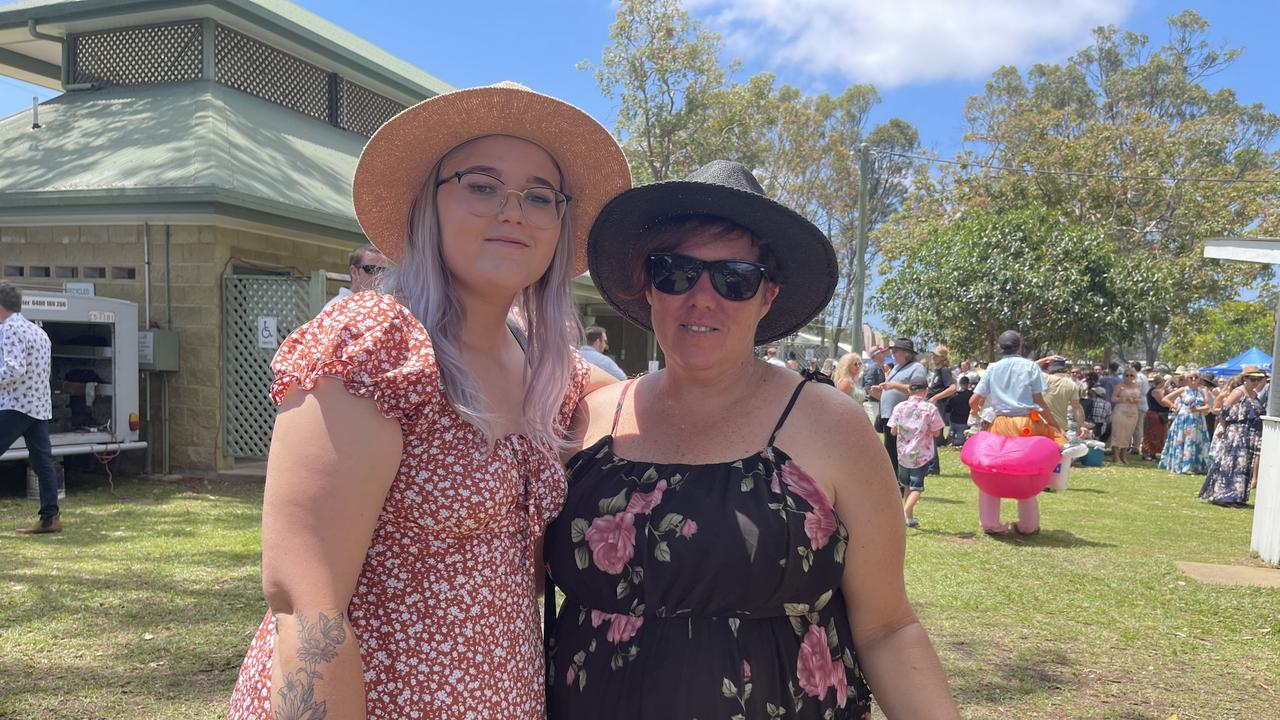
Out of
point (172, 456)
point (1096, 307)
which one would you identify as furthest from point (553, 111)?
point (1096, 307)

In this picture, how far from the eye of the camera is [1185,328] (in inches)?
1233

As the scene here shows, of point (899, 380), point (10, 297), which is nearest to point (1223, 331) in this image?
point (899, 380)

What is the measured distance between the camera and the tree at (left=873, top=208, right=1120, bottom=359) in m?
19.0

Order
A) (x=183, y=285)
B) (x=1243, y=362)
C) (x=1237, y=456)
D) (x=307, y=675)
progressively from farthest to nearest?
(x=1243, y=362)
(x=1237, y=456)
(x=183, y=285)
(x=307, y=675)

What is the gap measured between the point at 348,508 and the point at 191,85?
12.1 metres

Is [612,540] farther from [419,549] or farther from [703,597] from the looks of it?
[419,549]

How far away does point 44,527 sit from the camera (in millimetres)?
6938

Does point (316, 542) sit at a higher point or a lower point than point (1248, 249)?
lower

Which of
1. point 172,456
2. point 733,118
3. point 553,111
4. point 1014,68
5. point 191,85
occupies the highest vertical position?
point 1014,68

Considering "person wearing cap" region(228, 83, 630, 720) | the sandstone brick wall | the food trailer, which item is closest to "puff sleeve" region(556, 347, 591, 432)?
"person wearing cap" region(228, 83, 630, 720)

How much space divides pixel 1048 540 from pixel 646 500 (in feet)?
25.2

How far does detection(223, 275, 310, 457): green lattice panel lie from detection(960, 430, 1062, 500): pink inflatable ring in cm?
710

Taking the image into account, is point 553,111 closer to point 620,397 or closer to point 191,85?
point 620,397

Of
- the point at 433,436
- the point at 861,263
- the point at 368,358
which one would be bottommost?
the point at 433,436
